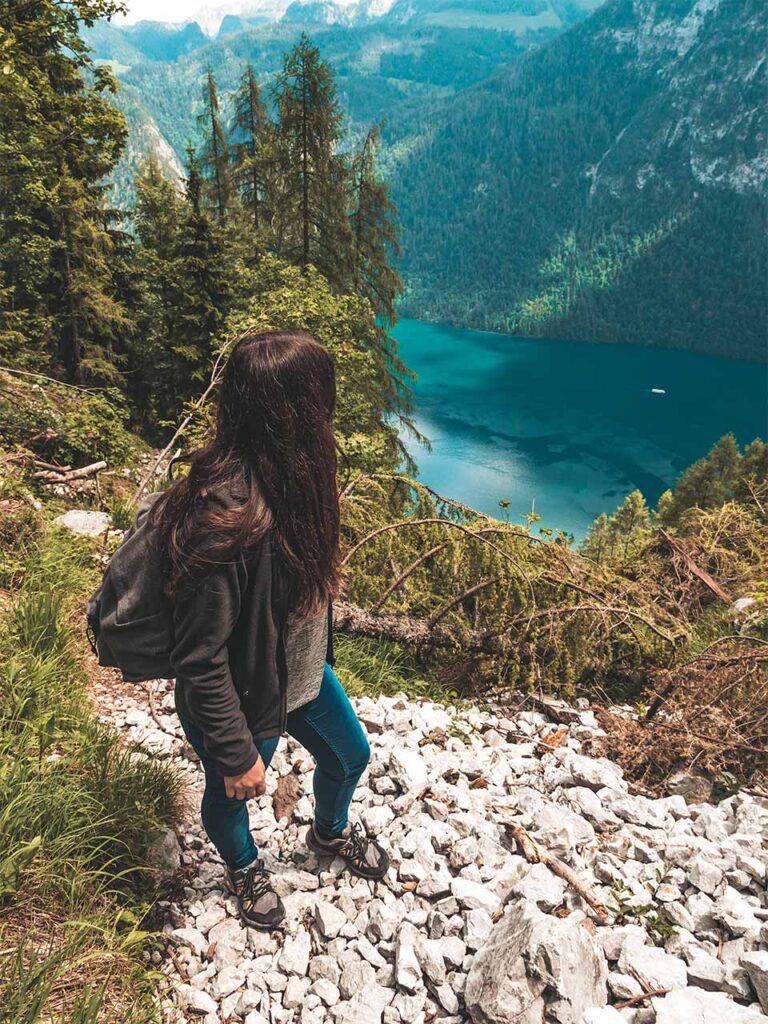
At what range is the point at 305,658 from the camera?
1776 millimetres

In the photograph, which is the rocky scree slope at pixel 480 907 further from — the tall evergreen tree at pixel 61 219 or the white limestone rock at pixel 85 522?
the tall evergreen tree at pixel 61 219

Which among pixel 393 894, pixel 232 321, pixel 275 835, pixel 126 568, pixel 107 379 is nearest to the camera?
pixel 126 568

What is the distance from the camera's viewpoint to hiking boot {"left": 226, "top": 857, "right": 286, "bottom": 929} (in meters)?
2.03

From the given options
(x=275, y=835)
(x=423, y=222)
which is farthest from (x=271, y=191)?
(x=423, y=222)

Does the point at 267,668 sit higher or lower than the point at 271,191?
lower

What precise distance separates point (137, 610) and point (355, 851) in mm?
1418

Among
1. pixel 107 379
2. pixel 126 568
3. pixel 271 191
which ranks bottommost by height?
pixel 107 379

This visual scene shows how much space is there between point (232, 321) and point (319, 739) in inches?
340

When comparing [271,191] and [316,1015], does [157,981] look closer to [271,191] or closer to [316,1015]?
[316,1015]

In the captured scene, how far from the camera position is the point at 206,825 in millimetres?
1922

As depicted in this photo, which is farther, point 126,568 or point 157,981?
point 157,981

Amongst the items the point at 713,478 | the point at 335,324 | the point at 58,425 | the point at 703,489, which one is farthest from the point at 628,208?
the point at 58,425

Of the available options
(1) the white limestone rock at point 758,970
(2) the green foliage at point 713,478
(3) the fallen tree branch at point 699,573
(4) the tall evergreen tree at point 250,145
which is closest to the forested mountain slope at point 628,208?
(2) the green foliage at point 713,478

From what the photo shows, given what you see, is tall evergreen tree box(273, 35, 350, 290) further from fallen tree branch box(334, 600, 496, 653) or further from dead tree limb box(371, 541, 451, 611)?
fallen tree branch box(334, 600, 496, 653)
